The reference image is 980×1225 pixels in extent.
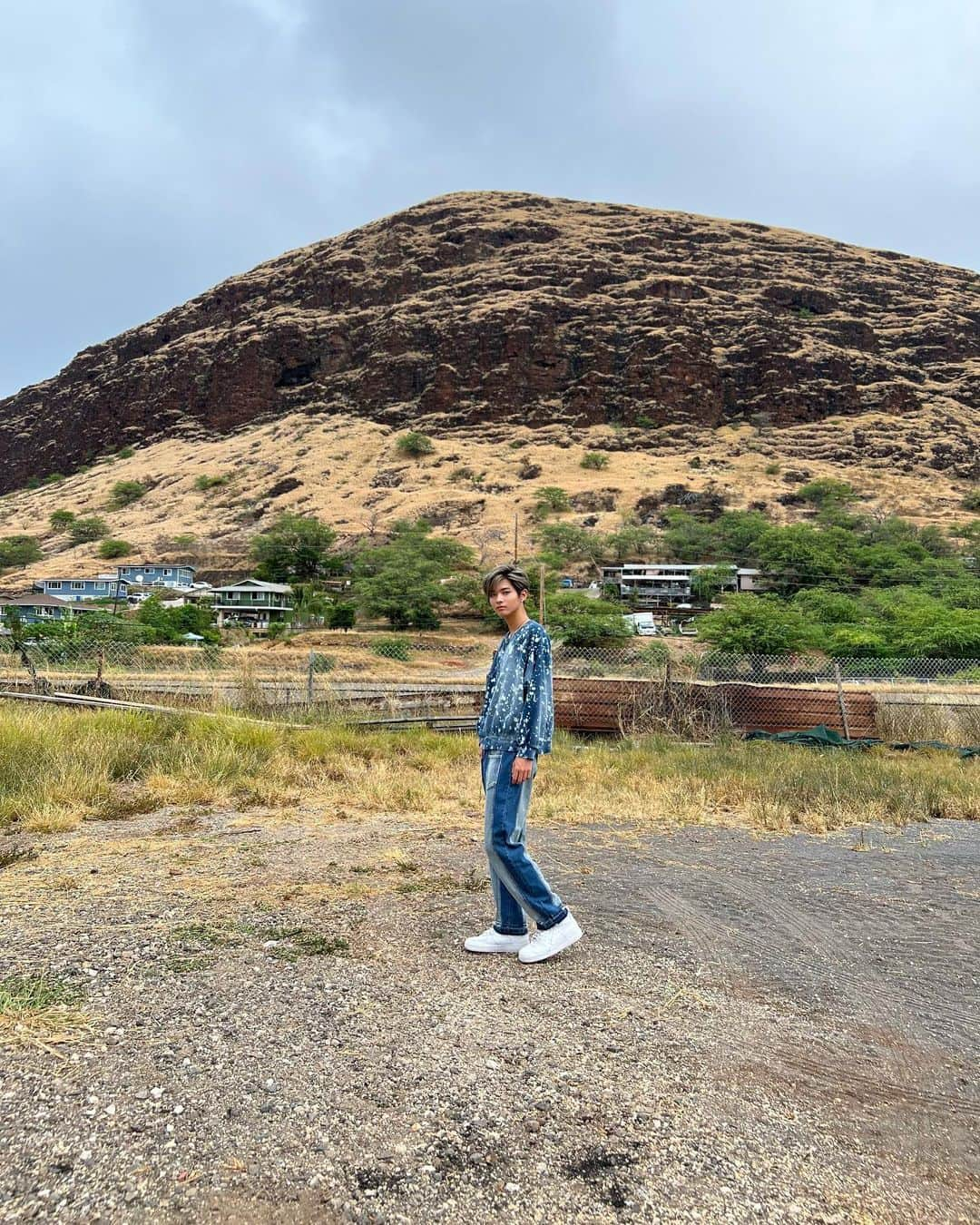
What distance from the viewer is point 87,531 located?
7206 centimetres

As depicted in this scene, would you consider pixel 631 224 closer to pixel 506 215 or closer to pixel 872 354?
pixel 506 215

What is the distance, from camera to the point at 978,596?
37312 mm

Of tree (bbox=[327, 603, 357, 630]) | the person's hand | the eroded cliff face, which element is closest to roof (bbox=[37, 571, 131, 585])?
tree (bbox=[327, 603, 357, 630])

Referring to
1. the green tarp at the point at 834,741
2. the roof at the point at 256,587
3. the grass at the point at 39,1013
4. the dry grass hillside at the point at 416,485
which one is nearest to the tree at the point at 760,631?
the green tarp at the point at 834,741

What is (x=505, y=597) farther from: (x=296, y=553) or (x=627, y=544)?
(x=296, y=553)

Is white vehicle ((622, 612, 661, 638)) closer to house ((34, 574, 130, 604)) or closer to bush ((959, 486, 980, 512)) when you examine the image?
bush ((959, 486, 980, 512))

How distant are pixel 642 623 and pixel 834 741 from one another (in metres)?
30.6

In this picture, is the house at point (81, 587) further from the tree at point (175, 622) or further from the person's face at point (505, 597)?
the person's face at point (505, 597)


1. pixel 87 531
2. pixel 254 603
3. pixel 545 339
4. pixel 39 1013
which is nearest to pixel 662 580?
pixel 254 603

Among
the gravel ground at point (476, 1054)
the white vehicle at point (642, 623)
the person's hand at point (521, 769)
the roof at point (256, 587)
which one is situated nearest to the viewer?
the gravel ground at point (476, 1054)

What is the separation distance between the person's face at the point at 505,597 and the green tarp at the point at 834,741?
8128mm

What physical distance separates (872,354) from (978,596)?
6533 centimetres

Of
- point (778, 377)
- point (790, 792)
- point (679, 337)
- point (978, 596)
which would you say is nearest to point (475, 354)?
point (679, 337)

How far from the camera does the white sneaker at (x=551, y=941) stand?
10.2ft
